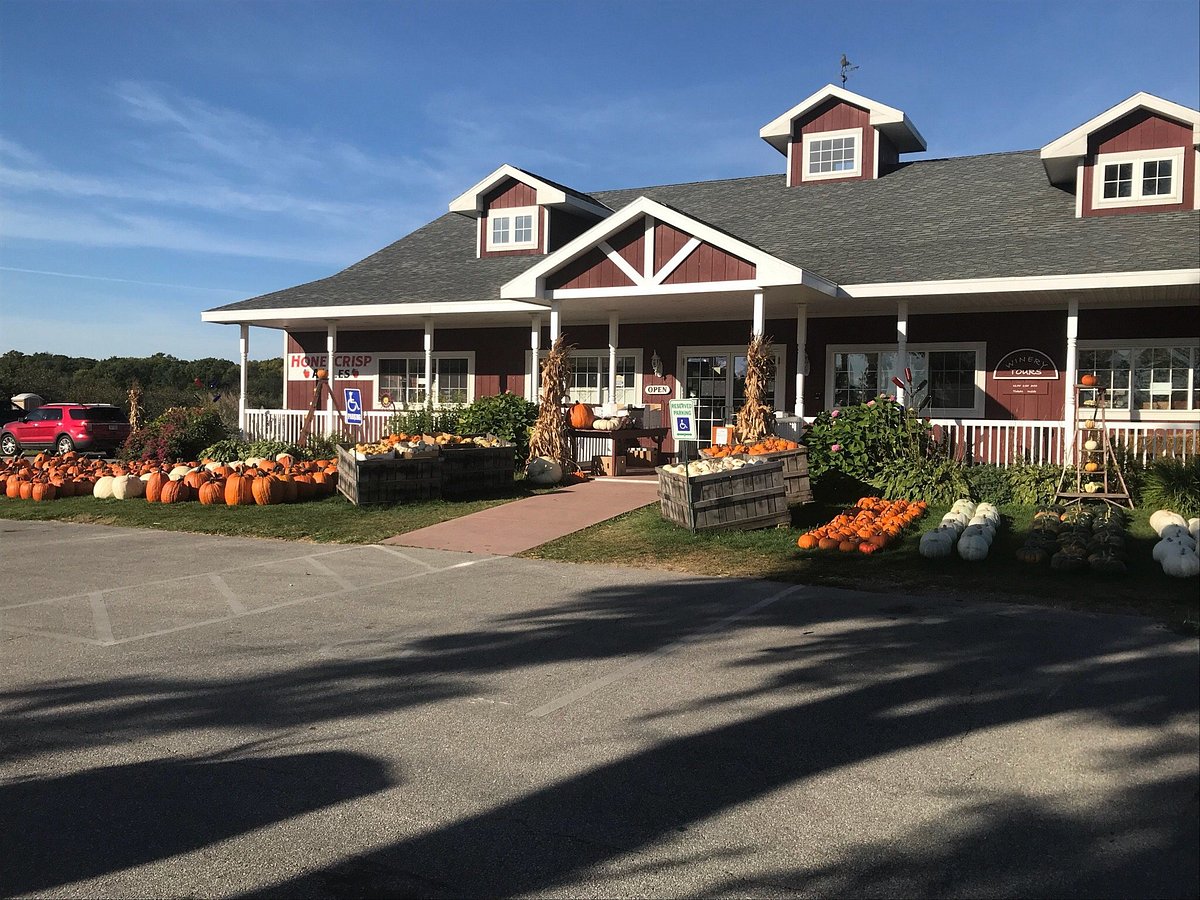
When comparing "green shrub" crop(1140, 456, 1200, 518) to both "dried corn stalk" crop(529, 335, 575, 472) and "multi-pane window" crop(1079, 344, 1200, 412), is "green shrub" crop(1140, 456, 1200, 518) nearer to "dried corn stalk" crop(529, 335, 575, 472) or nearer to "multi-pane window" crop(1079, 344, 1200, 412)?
"multi-pane window" crop(1079, 344, 1200, 412)

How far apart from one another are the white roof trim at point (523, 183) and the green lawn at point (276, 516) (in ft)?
28.3

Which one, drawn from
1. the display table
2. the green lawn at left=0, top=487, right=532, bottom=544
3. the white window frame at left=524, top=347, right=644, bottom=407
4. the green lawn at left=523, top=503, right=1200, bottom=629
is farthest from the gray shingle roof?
the green lawn at left=0, top=487, right=532, bottom=544

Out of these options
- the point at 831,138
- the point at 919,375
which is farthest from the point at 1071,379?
the point at 831,138

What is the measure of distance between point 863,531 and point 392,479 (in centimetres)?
639

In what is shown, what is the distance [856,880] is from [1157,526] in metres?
7.31

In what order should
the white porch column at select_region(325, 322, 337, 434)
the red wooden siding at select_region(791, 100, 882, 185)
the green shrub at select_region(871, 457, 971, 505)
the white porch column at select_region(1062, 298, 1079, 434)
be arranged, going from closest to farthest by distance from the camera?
1. the green shrub at select_region(871, 457, 971, 505)
2. the white porch column at select_region(1062, 298, 1079, 434)
3. the white porch column at select_region(325, 322, 337, 434)
4. the red wooden siding at select_region(791, 100, 882, 185)

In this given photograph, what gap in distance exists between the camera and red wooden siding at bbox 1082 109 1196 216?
15.7m

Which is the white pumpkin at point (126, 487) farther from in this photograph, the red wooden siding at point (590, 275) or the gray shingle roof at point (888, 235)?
the red wooden siding at point (590, 275)

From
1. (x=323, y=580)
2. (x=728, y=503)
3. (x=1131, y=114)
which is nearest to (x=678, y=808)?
(x=323, y=580)

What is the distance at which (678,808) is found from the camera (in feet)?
12.6

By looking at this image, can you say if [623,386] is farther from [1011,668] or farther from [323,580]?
[1011,668]

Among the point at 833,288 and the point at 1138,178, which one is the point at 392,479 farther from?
the point at 1138,178

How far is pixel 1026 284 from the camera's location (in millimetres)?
13727

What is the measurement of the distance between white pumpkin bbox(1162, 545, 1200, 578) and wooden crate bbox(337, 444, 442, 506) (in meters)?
8.76
